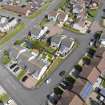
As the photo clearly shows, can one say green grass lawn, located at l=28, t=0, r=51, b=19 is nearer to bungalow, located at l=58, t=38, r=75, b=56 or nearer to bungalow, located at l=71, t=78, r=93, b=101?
bungalow, located at l=58, t=38, r=75, b=56

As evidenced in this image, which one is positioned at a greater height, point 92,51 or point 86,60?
point 92,51

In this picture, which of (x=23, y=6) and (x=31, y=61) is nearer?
(x=31, y=61)

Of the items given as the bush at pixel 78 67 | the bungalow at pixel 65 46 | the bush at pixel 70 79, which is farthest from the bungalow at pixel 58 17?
the bush at pixel 70 79

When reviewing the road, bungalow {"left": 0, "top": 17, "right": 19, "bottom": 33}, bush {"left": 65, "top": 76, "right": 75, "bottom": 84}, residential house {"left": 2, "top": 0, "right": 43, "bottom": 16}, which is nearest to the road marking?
the road

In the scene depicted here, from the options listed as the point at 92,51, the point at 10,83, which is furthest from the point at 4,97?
the point at 92,51

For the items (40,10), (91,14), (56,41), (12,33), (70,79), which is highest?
(91,14)

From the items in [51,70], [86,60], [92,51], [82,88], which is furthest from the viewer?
[92,51]

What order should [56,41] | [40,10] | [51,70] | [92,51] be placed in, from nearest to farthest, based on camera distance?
[51,70] → [92,51] → [56,41] → [40,10]

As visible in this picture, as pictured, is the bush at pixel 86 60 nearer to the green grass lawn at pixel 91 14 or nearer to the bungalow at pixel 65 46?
the bungalow at pixel 65 46

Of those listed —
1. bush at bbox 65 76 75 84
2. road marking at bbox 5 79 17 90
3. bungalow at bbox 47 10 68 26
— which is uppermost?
bungalow at bbox 47 10 68 26

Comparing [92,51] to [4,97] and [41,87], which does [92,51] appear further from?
[4,97]
